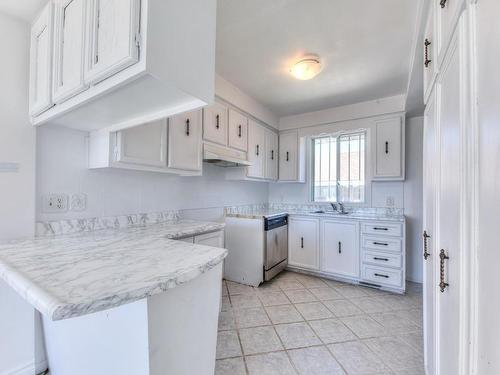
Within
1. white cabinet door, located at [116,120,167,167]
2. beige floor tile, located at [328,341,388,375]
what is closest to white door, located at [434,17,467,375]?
beige floor tile, located at [328,341,388,375]

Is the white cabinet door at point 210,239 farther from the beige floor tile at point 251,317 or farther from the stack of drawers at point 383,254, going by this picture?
the stack of drawers at point 383,254

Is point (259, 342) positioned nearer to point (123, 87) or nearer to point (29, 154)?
point (123, 87)

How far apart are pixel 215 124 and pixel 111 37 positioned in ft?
5.63

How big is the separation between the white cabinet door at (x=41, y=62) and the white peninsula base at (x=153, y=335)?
48.6 inches

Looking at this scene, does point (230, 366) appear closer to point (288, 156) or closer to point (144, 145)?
point (144, 145)

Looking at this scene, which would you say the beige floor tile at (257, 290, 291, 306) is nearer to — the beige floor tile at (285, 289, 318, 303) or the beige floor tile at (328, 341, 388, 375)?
the beige floor tile at (285, 289, 318, 303)

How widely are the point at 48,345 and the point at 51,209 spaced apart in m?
0.85

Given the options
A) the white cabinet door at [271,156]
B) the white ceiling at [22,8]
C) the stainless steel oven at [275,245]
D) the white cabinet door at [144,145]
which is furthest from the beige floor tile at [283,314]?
the white ceiling at [22,8]

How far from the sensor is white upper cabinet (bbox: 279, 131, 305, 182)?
3.91 meters

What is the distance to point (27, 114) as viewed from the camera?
1491mm

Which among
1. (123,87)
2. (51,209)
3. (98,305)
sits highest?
(123,87)

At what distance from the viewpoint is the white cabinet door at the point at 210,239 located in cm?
200

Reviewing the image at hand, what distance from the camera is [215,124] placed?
2646 millimetres

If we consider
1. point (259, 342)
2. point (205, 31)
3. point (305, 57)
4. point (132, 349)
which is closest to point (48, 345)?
point (132, 349)
